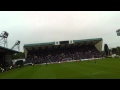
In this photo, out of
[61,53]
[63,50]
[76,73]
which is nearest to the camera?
[76,73]

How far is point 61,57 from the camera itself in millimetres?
89188

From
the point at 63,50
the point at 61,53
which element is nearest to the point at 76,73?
the point at 61,53

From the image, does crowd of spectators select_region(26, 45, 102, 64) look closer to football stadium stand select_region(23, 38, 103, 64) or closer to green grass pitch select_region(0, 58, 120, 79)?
football stadium stand select_region(23, 38, 103, 64)

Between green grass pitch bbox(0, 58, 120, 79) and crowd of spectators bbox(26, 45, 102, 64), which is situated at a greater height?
crowd of spectators bbox(26, 45, 102, 64)

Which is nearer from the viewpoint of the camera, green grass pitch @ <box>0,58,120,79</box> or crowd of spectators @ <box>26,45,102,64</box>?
green grass pitch @ <box>0,58,120,79</box>

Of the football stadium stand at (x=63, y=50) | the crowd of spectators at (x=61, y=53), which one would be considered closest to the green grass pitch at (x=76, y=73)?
the football stadium stand at (x=63, y=50)

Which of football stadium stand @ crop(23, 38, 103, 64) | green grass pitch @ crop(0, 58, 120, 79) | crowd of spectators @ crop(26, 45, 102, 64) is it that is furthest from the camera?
crowd of spectators @ crop(26, 45, 102, 64)

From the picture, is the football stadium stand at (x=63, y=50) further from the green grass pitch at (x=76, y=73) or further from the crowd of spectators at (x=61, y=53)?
the green grass pitch at (x=76, y=73)

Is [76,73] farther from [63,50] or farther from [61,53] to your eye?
[63,50]

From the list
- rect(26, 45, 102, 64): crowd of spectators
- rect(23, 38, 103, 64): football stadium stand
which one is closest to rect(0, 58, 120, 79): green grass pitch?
rect(23, 38, 103, 64): football stadium stand

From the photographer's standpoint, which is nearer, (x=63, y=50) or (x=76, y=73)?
(x=76, y=73)

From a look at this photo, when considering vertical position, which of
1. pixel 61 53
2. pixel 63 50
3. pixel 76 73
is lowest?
pixel 76 73
